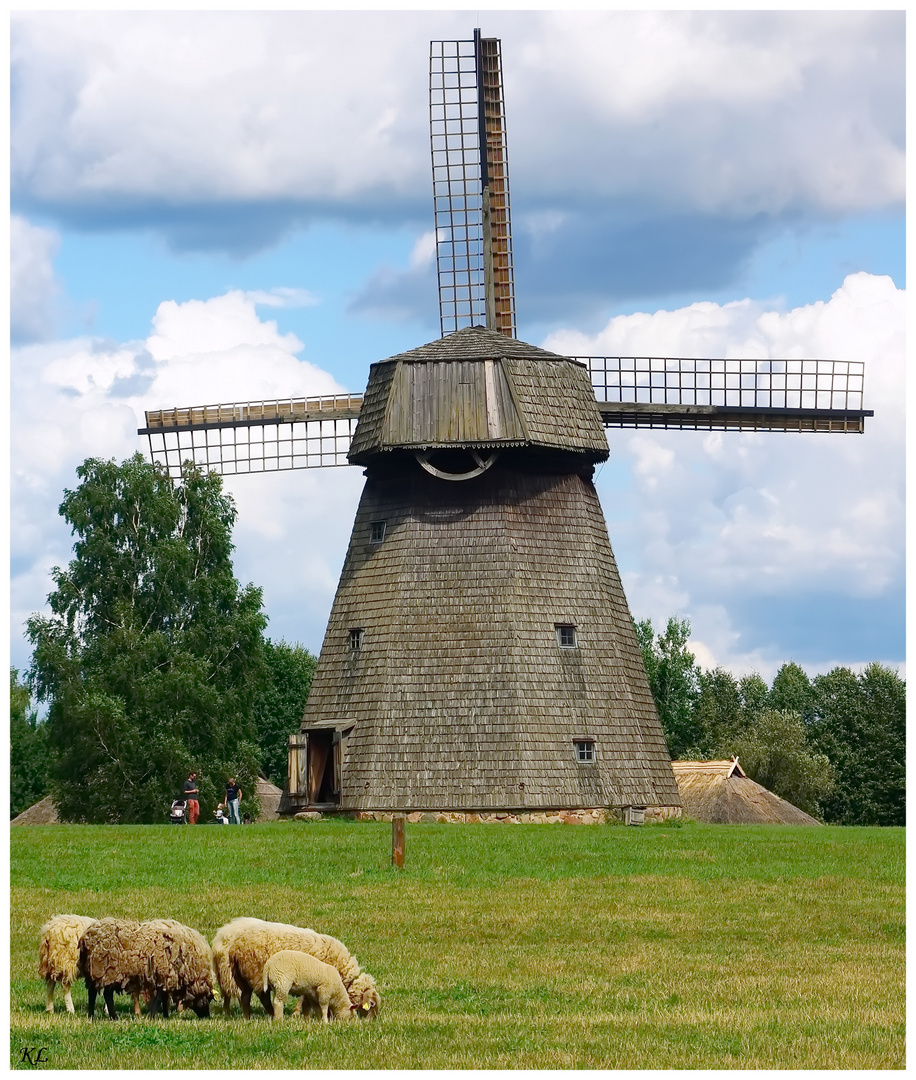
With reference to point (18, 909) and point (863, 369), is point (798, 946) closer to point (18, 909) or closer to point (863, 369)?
point (18, 909)

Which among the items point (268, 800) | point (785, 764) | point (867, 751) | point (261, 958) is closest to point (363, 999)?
point (261, 958)

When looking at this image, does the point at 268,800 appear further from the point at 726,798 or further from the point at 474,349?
the point at 474,349

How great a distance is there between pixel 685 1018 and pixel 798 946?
19.2 feet

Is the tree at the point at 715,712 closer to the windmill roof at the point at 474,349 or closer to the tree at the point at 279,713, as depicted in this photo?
the tree at the point at 279,713

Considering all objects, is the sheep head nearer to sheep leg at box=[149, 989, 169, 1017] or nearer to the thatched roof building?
sheep leg at box=[149, 989, 169, 1017]

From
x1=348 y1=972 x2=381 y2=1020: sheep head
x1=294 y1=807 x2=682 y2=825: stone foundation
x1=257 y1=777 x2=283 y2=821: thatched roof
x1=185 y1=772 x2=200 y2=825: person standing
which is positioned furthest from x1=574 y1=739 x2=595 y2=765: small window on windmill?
x1=257 y1=777 x2=283 y2=821: thatched roof

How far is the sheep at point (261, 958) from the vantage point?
52.0ft

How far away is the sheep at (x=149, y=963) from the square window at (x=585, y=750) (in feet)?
85.1

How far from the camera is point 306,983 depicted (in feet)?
51.8

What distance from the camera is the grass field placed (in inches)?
583

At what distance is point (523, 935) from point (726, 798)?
3436cm

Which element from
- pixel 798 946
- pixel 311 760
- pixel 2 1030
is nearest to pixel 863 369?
pixel 311 760

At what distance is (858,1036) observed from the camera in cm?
1538

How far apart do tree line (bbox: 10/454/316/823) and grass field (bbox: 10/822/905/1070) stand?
16335 millimetres
